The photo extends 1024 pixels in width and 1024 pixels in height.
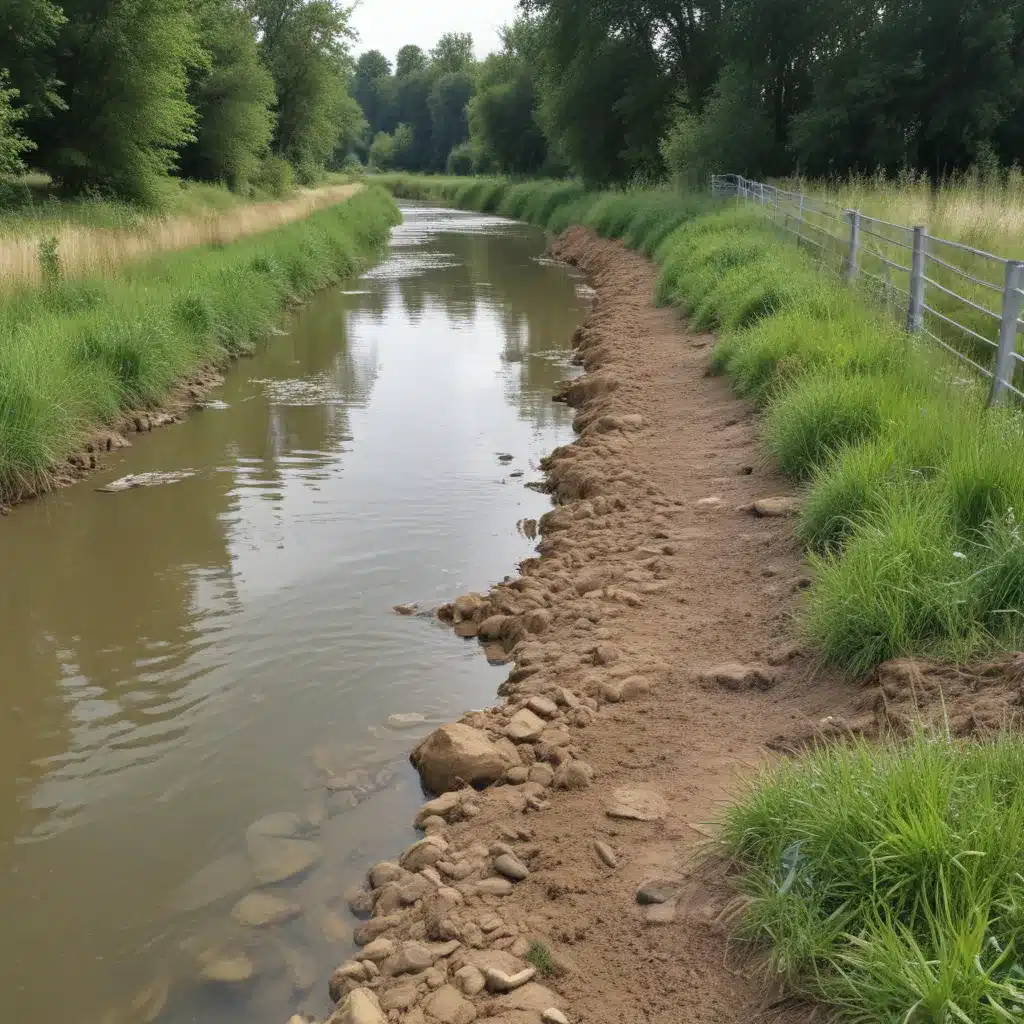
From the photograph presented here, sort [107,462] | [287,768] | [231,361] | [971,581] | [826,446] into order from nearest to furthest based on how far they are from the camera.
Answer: [971,581] → [287,768] → [826,446] → [107,462] → [231,361]

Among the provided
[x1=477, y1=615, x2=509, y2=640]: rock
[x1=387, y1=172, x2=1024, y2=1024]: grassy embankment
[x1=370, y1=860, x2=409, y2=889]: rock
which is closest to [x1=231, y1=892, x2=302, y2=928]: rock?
[x1=370, y1=860, x2=409, y2=889]: rock

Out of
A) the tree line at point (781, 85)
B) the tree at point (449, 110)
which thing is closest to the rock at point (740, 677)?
the tree line at point (781, 85)

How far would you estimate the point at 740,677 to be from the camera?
520 cm

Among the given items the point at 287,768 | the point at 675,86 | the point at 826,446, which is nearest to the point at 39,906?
the point at 287,768

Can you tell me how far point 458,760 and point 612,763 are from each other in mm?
769

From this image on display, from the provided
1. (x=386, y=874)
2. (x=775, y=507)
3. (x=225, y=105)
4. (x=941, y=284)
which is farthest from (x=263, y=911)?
(x=225, y=105)

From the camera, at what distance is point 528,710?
17.7 ft

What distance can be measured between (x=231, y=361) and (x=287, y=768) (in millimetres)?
12132

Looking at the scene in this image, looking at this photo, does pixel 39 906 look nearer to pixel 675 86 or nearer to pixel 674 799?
pixel 674 799

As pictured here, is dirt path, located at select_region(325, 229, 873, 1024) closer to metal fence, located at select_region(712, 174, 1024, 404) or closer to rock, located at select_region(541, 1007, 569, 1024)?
rock, located at select_region(541, 1007, 569, 1024)

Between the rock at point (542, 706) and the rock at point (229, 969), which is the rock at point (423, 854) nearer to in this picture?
the rock at point (229, 969)

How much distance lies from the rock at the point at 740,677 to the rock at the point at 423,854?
167cm

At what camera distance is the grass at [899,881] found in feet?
8.70

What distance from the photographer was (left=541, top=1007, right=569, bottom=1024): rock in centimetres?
324
